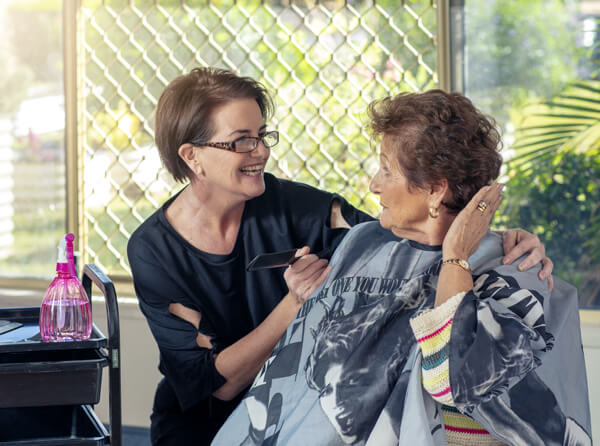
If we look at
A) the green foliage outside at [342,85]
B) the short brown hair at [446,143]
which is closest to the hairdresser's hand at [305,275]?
the short brown hair at [446,143]

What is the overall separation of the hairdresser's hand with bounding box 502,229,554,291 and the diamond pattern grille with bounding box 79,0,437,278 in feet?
4.37

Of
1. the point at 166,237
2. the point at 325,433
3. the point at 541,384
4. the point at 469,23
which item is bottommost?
the point at 325,433

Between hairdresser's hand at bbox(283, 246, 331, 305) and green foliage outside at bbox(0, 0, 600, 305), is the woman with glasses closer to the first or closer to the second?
hairdresser's hand at bbox(283, 246, 331, 305)

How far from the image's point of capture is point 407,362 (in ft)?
5.11

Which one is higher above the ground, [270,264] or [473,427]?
[270,264]

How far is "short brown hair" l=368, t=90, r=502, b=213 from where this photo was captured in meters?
1.60

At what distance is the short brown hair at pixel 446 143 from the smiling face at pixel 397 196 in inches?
0.8

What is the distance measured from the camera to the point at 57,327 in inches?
66.7

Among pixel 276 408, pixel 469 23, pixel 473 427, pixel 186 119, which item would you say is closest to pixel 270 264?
pixel 276 408

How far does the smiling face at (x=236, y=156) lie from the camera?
78.2 inches

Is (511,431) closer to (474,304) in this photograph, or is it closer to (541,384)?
(541,384)

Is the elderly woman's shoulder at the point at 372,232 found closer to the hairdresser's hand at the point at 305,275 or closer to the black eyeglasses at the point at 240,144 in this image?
the hairdresser's hand at the point at 305,275

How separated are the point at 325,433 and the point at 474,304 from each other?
44 cm

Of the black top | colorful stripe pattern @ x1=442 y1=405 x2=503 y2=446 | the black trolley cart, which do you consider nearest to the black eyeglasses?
the black top
